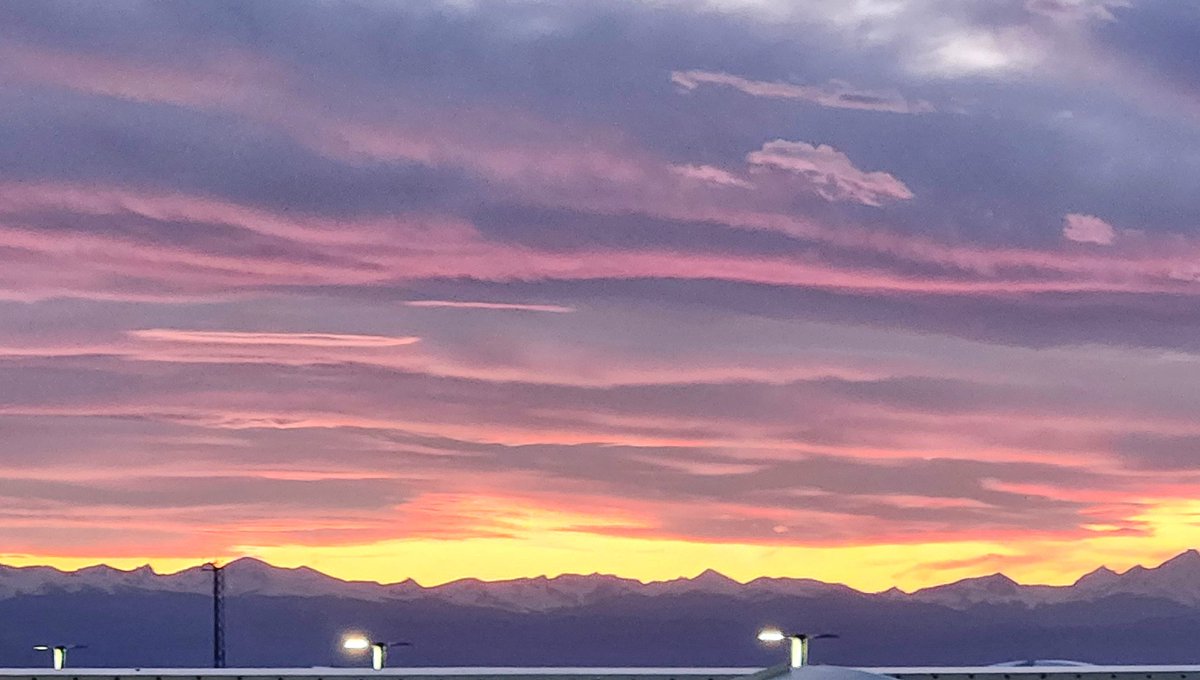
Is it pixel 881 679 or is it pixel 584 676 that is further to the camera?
pixel 584 676

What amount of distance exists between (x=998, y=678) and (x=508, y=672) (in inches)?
587

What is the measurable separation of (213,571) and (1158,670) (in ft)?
325

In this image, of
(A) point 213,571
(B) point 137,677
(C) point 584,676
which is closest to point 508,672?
(C) point 584,676

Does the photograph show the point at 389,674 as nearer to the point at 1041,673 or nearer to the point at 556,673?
the point at 556,673

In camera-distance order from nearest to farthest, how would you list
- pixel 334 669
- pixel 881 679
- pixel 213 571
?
pixel 881 679
pixel 334 669
pixel 213 571

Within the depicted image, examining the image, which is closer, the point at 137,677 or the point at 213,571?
the point at 137,677

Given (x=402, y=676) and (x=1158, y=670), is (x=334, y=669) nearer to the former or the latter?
(x=402, y=676)

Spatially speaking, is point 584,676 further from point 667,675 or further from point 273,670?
point 273,670

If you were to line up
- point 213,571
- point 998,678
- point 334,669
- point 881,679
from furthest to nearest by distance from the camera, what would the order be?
point 213,571, point 334,669, point 998,678, point 881,679

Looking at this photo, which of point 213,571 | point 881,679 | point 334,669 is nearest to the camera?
point 881,679

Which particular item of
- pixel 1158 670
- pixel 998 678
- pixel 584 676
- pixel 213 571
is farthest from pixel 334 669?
pixel 213 571

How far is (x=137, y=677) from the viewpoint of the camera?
6144 centimetres

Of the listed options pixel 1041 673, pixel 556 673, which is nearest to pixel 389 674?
pixel 556 673

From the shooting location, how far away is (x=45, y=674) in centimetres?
6125
